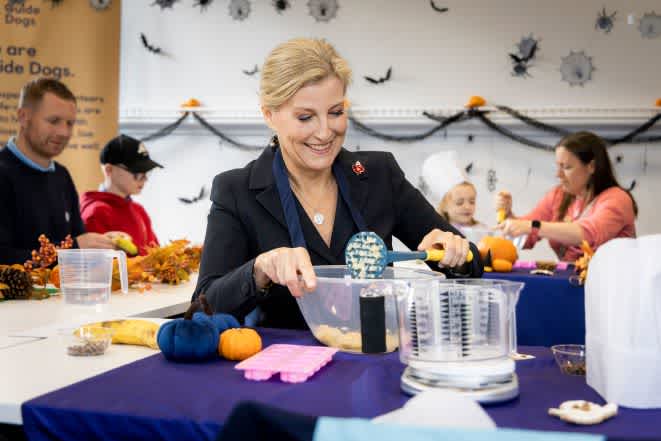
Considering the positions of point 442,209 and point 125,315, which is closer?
point 125,315

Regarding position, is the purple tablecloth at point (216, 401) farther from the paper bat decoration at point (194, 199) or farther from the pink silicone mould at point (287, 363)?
the paper bat decoration at point (194, 199)

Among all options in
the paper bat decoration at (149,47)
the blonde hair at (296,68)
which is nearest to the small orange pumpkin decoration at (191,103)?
the paper bat decoration at (149,47)

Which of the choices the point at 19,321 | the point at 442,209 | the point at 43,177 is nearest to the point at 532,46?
the point at 442,209

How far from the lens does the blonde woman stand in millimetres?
1990

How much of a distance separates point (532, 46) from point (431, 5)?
0.91m

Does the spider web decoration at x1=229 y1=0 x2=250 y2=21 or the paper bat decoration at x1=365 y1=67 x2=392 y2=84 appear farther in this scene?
the spider web decoration at x1=229 y1=0 x2=250 y2=21

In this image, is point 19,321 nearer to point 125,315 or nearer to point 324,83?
point 125,315

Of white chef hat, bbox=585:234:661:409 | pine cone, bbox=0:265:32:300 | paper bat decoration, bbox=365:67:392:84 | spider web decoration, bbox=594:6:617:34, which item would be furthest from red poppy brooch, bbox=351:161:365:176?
spider web decoration, bbox=594:6:617:34

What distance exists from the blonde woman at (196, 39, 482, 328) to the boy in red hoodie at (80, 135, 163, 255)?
8.11 ft

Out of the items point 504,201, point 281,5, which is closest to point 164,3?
point 281,5

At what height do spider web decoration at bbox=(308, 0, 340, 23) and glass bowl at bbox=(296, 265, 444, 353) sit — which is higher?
spider web decoration at bbox=(308, 0, 340, 23)

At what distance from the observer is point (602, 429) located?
1.08 m

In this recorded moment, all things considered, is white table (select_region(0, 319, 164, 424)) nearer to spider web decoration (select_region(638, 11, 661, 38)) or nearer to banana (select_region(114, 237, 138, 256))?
banana (select_region(114, 237, 138, 256))

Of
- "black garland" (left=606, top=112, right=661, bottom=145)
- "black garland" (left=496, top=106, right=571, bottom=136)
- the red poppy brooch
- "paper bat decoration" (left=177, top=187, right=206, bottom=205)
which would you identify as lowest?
the red poppy brooch
